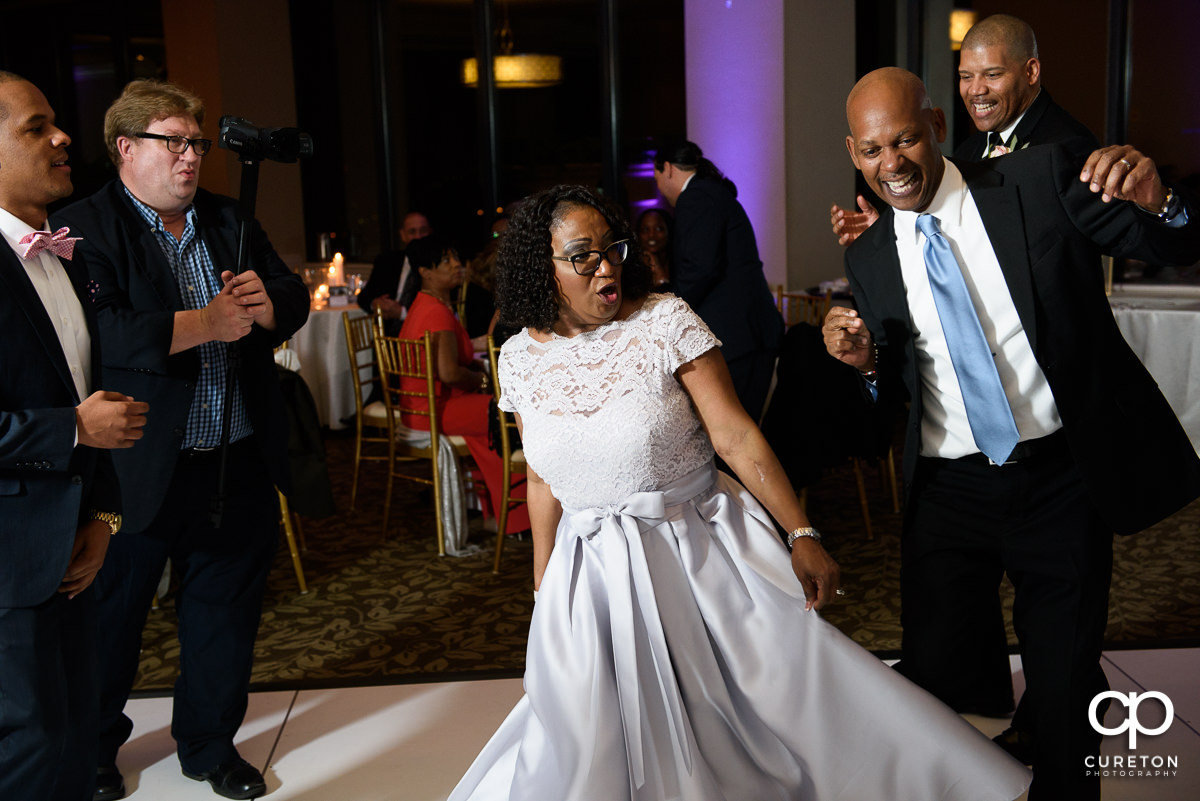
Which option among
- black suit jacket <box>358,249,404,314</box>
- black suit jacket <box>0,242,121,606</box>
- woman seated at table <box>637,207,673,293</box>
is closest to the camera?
black suit jacket <box>0,242,121,606</box>

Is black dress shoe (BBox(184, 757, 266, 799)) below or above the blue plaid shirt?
below

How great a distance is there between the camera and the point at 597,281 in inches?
84.2

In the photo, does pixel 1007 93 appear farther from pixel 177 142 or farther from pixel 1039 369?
pixel 177 142

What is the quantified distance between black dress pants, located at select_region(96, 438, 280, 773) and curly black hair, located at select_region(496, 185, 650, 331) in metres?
0.98

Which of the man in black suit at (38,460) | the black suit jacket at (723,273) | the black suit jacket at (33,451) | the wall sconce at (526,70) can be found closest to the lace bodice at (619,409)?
the man in black suit at (38,460)

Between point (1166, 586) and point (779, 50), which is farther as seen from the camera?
point (779, 50)

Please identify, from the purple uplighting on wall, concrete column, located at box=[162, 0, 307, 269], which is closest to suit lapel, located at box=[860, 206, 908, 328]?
the purple uplighting on wall

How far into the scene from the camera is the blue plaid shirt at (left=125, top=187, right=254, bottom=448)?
262cm

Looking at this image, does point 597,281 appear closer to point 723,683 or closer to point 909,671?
point 723,683

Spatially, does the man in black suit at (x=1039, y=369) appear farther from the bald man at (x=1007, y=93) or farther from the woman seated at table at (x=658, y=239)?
the woman seated at table at (x=658, y=239)

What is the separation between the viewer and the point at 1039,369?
209cm

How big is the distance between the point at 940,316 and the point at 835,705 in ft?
2.64

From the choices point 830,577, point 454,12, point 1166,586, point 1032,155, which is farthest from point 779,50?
point 830,577

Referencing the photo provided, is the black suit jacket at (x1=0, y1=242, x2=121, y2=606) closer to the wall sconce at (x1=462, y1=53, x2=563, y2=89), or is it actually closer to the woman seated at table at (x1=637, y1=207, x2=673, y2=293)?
the woman seated at table at (x1=637, y1=207, x2=673, y2=293)
